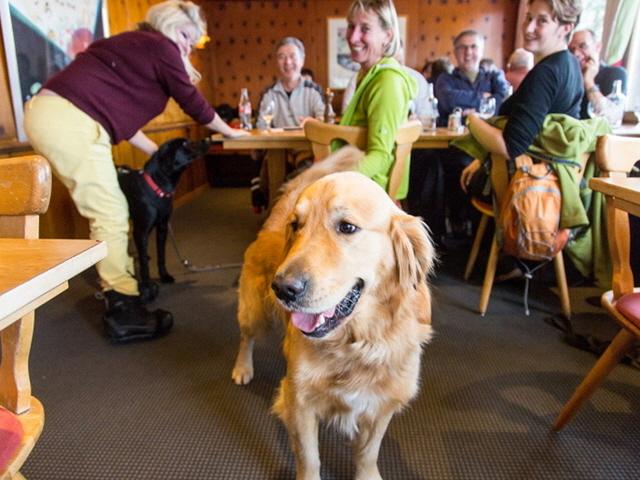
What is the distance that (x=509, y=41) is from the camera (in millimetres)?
6215

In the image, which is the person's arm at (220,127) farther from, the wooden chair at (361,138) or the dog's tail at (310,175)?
the dog's tail at (310,175)

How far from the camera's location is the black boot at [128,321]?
1900 mm

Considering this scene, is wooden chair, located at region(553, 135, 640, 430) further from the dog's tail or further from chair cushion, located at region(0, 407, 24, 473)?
chair cushion, located at region(0, 407, 24, 473)

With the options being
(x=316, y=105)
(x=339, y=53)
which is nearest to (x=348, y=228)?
(x=316, y=105)

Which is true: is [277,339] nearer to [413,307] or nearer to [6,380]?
[413,307]

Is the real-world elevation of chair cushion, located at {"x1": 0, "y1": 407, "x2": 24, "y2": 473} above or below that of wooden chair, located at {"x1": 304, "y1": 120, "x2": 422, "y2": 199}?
below

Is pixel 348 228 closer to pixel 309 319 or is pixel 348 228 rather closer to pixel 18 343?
pixel 309 319

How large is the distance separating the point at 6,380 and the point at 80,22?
320 centimetres

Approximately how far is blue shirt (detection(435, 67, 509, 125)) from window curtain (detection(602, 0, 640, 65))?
4.43ft

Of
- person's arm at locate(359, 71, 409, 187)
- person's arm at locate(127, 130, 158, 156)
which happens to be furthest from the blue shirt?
person's arm at locate(127, 130, 158, 156)

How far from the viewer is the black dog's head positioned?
2.35 m

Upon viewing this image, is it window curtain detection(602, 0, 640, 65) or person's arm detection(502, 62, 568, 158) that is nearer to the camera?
person's arm detection(502, 62, 568, 158)

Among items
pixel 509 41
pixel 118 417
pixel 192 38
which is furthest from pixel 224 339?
pixel 509 41

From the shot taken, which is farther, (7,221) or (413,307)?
(413,307)
